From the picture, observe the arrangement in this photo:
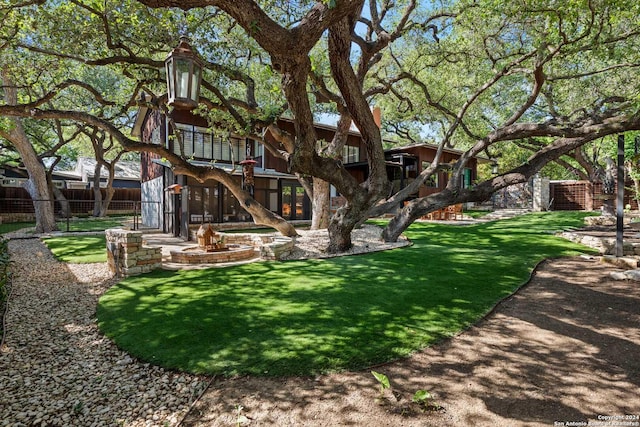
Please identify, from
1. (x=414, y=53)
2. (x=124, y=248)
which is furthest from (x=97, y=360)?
(x=414, y=53)

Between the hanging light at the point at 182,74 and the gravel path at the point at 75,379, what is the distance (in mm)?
3173

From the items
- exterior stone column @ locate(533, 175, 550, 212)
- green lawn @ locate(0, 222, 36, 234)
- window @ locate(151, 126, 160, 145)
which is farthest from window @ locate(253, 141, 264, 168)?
exterior stone column @ locate(533, 175, 550, 212)

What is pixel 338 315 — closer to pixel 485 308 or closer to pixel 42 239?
pixel 485 308

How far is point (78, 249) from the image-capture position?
11000 mm

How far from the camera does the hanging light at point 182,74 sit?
4.28 m

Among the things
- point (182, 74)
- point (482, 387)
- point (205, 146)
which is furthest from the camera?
point (205, 146)

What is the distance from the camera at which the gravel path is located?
9.18 ft

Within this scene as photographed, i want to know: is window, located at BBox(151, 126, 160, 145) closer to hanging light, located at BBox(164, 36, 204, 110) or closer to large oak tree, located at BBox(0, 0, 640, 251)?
large oak tree, located at BBox(0, 0, 640, 251)

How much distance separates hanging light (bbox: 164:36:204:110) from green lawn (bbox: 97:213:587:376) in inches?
115

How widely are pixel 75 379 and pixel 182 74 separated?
3.64 metres

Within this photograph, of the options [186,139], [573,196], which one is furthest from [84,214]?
[573,196]

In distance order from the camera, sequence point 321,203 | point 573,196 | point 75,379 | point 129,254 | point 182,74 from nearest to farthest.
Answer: point 75,379
point 182,74
point 129,254
point 321,203
point 573,196

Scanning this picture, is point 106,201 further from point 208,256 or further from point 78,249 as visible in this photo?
point 208,256

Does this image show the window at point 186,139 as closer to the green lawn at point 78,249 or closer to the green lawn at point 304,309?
the green lawn at point 78,249
